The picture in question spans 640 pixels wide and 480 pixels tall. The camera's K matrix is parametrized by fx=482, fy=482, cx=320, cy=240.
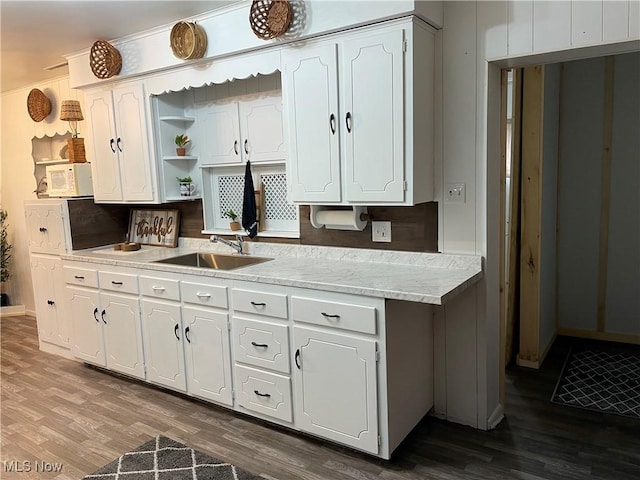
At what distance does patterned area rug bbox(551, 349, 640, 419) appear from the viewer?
2857 mm

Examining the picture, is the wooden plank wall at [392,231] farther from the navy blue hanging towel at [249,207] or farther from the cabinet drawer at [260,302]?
the cabinet drawer at [260,302]

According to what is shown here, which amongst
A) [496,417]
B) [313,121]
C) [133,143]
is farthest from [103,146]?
[496,417]

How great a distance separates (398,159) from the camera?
2.40 metres

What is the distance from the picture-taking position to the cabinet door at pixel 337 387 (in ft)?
7.54

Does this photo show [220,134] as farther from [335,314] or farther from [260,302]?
[335,314]

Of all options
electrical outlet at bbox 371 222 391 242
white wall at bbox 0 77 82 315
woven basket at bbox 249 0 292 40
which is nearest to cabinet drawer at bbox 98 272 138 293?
electrical outlet at bbox 371 222 391 242

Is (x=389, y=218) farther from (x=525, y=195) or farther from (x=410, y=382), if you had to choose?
(x=525, y=195)

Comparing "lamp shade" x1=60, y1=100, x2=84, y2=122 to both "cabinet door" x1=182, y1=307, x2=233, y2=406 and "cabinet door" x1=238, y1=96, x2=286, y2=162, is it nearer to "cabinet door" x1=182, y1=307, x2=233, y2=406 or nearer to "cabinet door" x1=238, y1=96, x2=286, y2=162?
"cabinet door" x1=238, y1=96, x2=286, y2=162

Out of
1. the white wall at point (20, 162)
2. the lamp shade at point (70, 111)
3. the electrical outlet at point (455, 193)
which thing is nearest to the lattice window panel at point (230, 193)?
the lamp shade at point (70, 111)

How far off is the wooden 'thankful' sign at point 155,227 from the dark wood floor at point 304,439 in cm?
115

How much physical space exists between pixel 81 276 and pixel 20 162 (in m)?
2.35

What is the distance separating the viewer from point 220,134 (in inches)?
137

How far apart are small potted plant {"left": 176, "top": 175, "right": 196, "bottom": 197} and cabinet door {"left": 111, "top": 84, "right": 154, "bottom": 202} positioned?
211 mm

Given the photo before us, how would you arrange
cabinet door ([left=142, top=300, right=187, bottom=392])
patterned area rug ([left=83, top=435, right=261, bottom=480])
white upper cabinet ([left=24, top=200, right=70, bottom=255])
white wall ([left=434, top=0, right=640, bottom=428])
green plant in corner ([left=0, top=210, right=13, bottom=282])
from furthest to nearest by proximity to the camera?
1. green plant in corner ([left=0, top=210, right=13, bottom=282])
2. white upper cabinet ([left=24, top=200, right=70, bottom=255])
3. cabinet door ([left=142, top=300, right=187, bottom=392])
4. patterned area rug ([left=83, top=435, right=261, bottom=480])
5. white wall ([left=434, top=0, right=640, bottom=428])
